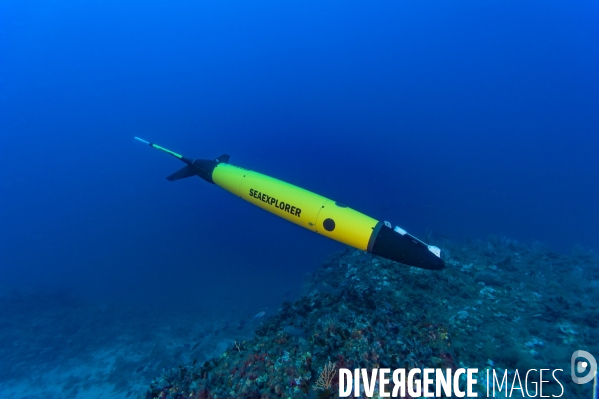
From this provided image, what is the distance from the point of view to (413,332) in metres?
6.41

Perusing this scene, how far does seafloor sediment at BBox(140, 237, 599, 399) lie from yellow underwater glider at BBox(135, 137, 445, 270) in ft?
4.66

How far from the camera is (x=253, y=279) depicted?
84.4ft

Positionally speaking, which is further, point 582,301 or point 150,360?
point 150,360

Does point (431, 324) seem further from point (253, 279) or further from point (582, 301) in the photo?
point (253, 279)

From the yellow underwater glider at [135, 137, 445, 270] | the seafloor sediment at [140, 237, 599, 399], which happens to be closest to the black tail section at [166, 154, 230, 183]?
the yellow underwater glider at [135, 137, 445, 270]

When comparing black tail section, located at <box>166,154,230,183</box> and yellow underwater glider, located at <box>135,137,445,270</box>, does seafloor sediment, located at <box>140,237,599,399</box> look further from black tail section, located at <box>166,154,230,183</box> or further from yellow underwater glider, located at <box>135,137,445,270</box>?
black tail section, located at <box>166,154,230,183</box>

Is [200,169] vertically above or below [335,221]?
above

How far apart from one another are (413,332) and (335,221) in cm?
408

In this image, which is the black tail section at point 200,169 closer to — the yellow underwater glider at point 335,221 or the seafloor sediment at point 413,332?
the yellow underwater glider at point 335,221

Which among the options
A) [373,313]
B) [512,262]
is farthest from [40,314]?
[512,262]

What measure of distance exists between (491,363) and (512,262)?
26.7 ft

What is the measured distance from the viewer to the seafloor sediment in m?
5.26

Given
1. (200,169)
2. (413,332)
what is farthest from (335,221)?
(200,169)

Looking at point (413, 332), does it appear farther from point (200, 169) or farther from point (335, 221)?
point (200, 169)
